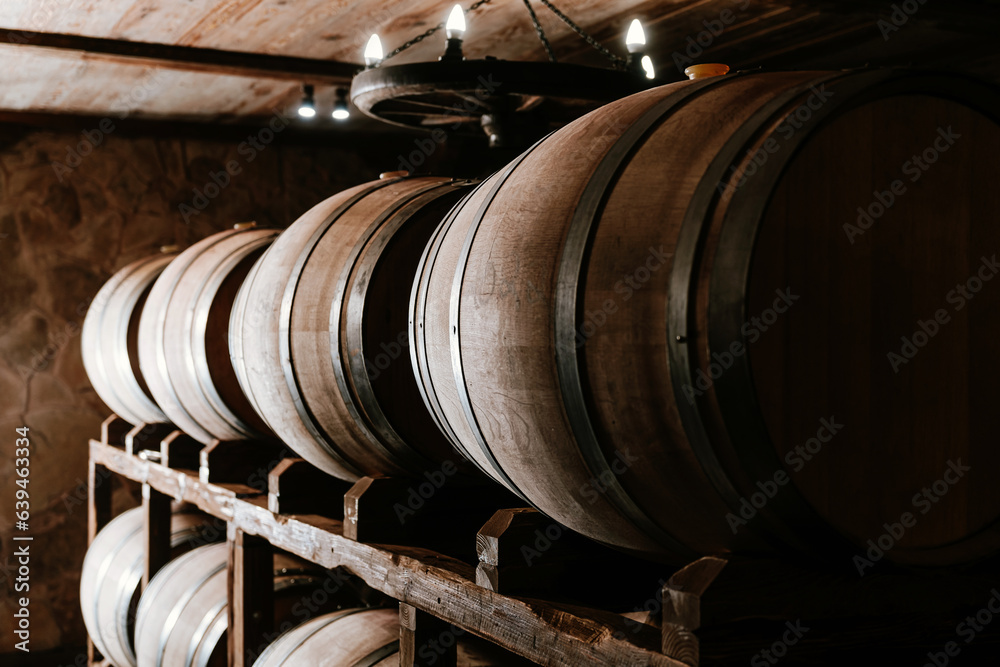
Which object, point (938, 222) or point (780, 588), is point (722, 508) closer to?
point (780, 588)

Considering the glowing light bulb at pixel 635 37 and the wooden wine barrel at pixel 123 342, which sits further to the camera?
the wooden wine barrel at pixel 123 342

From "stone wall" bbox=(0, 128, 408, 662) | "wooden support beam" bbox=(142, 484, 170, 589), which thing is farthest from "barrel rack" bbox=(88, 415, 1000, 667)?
"stone wall" bbox=(0, 128, 408, 662)

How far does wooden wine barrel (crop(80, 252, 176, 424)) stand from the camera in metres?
4.20

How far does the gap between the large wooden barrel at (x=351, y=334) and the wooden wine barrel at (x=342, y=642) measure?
0.43m

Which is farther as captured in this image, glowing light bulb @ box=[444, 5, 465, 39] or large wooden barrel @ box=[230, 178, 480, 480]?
glowing light bulb @ box=[444, 5, 465, 39]

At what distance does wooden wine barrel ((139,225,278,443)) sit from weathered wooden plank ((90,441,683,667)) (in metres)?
0.28

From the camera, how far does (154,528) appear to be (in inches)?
157

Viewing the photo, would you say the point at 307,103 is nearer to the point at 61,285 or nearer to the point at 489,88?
the point at 61,285

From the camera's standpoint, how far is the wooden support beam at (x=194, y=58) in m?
4.01

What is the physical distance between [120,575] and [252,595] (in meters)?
1.73

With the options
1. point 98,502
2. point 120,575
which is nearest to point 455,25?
point 120,575

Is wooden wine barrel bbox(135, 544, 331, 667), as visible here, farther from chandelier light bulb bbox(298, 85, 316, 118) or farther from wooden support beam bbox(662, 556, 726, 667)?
chandelier light bulb bbox(298, 85, 316, 118)

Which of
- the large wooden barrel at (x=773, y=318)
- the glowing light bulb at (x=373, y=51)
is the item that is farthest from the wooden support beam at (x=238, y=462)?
the large wooden barrel at (x=773, y=318)

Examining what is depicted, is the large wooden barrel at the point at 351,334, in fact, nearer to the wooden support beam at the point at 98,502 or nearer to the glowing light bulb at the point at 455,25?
the glowing light bulb at the point at 455,25
